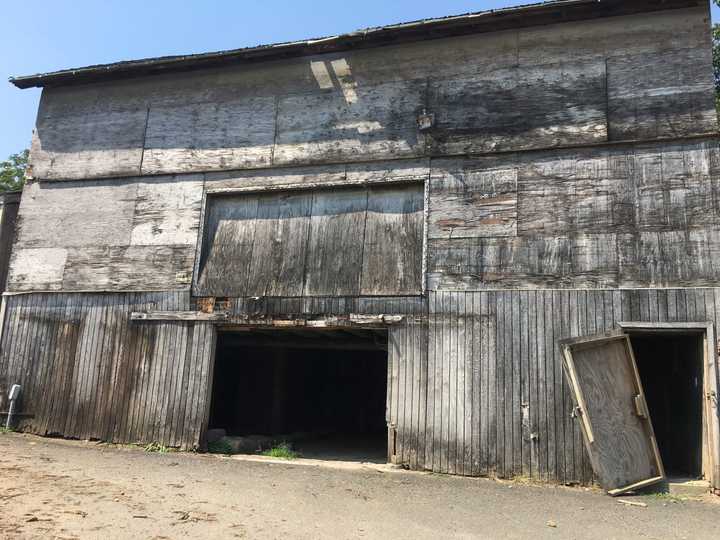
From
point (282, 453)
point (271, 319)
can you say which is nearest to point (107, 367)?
point (271, 319)

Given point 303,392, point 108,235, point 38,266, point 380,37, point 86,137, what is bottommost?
point 303,392

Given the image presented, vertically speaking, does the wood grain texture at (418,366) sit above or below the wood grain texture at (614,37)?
below

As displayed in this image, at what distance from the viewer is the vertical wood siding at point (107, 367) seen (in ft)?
33.6

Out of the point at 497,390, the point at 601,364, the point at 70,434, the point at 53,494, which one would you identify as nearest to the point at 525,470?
the point at 497,390

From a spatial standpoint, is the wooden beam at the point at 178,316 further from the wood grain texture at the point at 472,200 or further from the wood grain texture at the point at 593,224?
the wood grain texture at the point at 472,200

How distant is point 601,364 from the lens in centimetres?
812

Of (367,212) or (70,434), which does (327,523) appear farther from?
(70,434)

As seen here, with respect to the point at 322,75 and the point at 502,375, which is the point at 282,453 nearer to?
the point at 502,375

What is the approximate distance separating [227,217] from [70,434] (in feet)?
15.9

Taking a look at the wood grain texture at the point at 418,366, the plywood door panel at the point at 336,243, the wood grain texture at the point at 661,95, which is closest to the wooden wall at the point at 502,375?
the wood grain texture at the point at 418,366

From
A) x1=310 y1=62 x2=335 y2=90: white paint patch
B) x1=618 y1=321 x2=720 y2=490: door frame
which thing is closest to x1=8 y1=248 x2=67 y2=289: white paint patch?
x1=310 y1=62 x2=335 y2=90: white paint patch

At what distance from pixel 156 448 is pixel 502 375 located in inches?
234

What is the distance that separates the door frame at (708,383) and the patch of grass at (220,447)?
6.74m

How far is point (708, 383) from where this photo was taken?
26.4 feet
